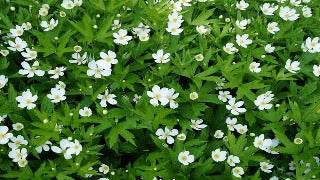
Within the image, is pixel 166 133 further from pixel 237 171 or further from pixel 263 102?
pixel 263 102

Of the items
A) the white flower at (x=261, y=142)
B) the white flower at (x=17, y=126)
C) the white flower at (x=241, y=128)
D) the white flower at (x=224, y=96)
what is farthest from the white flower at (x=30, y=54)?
the white flower at (x=261, y=142)

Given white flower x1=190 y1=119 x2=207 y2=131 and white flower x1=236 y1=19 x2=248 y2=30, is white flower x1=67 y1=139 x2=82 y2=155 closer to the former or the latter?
white flower x1=190 y1=119 x2=207 y2=131

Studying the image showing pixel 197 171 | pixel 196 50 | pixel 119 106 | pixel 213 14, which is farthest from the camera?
pixel 213 14

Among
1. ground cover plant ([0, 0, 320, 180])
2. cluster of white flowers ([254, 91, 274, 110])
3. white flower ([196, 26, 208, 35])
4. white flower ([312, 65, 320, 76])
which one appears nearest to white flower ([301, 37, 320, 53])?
ground cover plant ([0, 0, 320, 180])

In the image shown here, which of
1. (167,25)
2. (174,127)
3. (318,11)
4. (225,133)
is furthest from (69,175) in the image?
(318,11)

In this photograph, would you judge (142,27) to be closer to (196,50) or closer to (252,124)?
(196,50)

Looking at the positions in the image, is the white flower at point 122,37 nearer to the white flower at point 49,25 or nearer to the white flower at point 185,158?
the white flower at point 49,25
